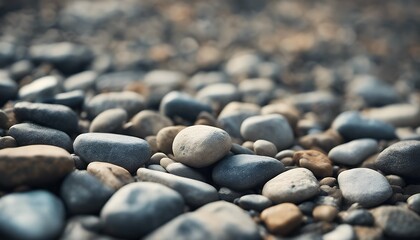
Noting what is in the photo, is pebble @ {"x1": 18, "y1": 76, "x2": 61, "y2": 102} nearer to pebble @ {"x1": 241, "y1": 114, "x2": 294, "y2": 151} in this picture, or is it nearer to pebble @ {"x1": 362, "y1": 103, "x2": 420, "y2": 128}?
pebble @ {"x1": 241, "y1": 114, "x2": 294, "y2": 151}

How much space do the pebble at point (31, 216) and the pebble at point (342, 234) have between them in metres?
0.96

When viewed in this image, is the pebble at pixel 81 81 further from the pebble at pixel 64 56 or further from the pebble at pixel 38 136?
the pebble at pixel 38 136

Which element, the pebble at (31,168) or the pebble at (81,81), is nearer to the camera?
the pebble at (31,168)

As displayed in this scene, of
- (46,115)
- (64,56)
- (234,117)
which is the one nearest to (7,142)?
(46,115)

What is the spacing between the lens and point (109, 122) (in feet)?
6.95

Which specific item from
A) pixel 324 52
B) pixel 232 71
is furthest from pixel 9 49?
pixel 324 52

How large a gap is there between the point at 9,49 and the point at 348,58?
2944 millimetres

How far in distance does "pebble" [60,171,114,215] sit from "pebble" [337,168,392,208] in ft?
3.31

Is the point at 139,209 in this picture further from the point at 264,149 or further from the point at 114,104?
the point at 114,104

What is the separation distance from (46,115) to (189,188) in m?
0.86

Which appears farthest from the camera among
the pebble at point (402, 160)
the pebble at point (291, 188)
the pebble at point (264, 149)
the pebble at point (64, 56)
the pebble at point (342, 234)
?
the pebble at point (64, 56)

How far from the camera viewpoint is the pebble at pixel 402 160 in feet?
6.17

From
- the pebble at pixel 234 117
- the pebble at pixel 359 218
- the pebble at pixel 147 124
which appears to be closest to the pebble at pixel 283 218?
the pebble at pixel 359 218

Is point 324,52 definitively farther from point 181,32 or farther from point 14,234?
point 14,234
